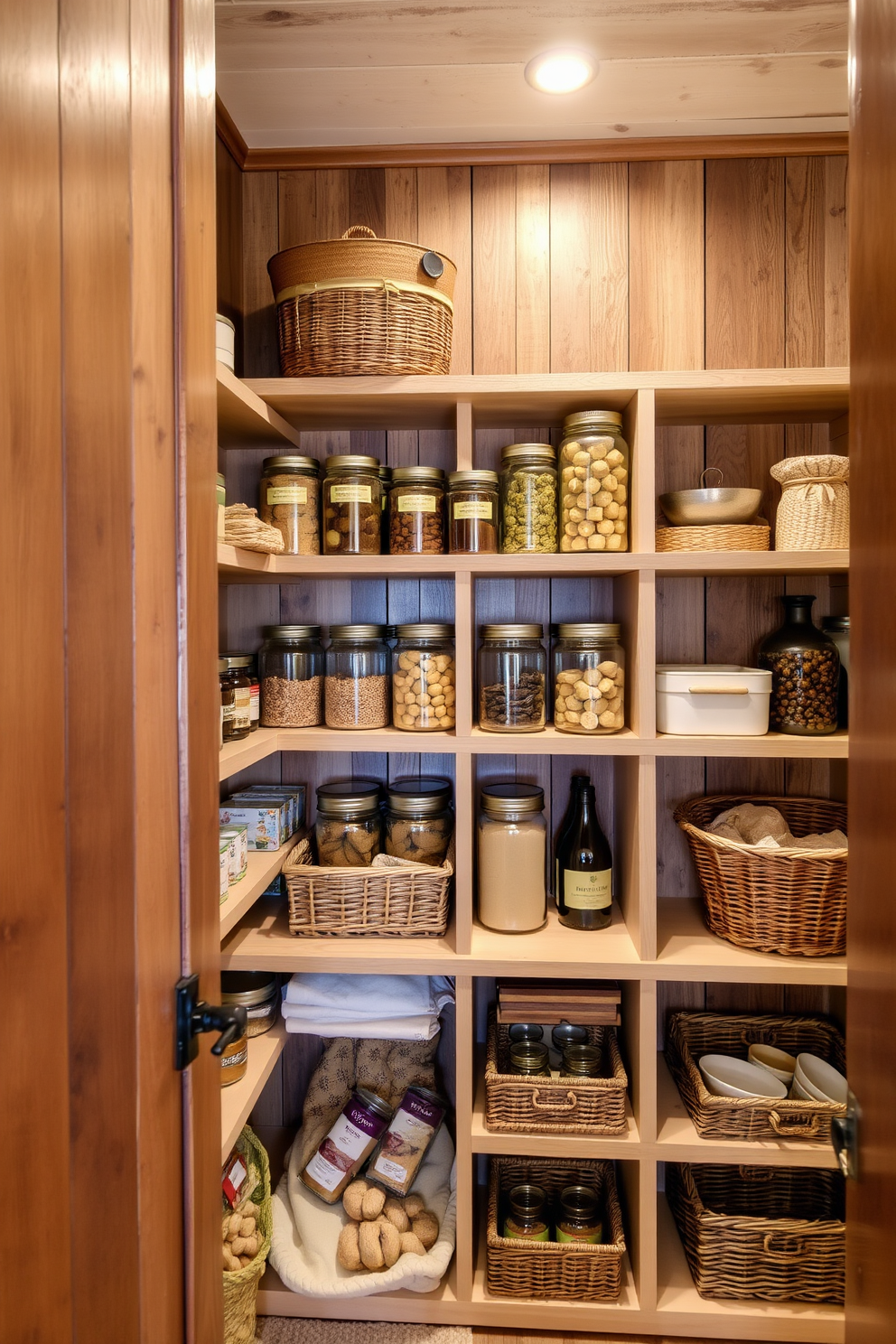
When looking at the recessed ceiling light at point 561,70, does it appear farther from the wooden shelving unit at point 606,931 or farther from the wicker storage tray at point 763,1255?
the wicker storage tray at point 763,1255

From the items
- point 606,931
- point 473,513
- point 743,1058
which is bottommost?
point 743,1058

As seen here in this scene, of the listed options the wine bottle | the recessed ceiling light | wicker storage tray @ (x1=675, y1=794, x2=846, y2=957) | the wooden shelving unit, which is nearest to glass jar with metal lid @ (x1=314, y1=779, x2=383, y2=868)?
the wooden shelving unit

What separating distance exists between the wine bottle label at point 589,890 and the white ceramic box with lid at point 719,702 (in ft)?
1.14

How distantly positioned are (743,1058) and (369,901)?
0.90 m

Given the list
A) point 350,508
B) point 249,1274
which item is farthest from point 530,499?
point 249,1274

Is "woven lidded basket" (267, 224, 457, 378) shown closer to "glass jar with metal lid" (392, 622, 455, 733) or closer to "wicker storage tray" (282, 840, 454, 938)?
"glass jar with metal lid" (392, 622, 455, 733)

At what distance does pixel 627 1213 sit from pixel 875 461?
166cm

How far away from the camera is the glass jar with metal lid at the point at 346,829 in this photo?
1786 millimetres

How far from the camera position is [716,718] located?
5.36 feet

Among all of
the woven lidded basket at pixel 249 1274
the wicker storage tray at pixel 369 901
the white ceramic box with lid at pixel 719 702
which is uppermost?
the white ceramic box with lid at pixel 719 702

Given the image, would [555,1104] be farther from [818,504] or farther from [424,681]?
[818,504]

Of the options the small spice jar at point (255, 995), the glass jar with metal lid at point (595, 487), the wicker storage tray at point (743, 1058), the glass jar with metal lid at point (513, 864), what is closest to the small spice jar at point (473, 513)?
the glass jar with metal lid at point (595, 487)

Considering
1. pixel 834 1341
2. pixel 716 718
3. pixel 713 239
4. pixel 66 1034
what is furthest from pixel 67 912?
pixel 713 239

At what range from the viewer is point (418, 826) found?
179 cm
